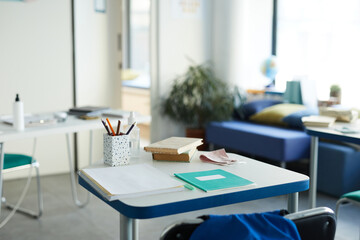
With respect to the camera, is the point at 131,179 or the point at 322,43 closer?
the point at 131,179

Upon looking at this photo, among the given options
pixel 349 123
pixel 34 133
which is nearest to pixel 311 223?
pixel 34 133

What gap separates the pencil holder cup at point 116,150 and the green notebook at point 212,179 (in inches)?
10.9

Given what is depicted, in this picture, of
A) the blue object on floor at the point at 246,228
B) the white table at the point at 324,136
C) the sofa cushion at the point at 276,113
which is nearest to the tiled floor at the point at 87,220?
the white table at the point at 324,136

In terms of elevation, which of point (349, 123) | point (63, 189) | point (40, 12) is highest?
point (40, 12)

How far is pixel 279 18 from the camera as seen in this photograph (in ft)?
18.0

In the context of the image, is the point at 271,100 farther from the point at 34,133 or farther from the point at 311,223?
the point at 311,223

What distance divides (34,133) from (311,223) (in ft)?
6.15

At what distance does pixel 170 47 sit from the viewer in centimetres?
526

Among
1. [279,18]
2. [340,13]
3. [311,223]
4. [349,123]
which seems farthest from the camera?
[279,18]

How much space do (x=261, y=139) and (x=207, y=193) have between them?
282cm

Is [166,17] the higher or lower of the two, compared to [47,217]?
higher

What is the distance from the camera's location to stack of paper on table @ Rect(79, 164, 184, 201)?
1566mm

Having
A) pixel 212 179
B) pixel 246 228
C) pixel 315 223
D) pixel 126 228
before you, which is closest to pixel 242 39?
pixel 212 179

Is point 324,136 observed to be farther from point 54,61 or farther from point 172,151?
point 54,61
